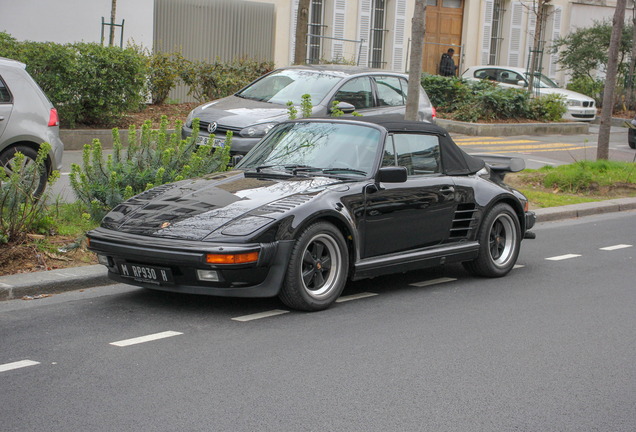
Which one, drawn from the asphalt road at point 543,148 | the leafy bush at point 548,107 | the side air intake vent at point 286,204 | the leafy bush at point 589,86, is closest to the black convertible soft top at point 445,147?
the side air intake vent at point 286,204

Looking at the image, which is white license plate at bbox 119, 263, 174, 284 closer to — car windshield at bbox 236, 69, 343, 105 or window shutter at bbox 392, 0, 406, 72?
car windshield at bbox 236, 69, 343, 105

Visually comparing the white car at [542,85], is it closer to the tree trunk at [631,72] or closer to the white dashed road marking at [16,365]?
the tree trunk at [631,72]

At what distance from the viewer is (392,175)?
249 inches

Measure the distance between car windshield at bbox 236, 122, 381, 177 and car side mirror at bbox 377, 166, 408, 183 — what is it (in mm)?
185

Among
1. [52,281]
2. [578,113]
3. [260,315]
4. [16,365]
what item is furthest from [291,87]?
[578,113]

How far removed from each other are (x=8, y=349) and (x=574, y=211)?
9090mm

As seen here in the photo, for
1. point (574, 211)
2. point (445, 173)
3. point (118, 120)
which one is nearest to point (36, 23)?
point (118, 120)

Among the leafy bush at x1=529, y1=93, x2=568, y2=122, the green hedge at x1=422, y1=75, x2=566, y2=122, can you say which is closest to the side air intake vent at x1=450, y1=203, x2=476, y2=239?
the green hedge at x1=422, y1=75, x2=566, y2=122

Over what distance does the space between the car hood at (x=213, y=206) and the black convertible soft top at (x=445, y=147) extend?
3.05 ft

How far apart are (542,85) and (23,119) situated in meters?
22.4

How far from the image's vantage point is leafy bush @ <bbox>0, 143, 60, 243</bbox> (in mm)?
6816

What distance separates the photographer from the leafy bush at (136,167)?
774cm

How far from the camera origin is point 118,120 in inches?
626

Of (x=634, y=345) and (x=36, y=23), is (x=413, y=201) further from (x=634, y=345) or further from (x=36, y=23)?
(x=36, y=23)
